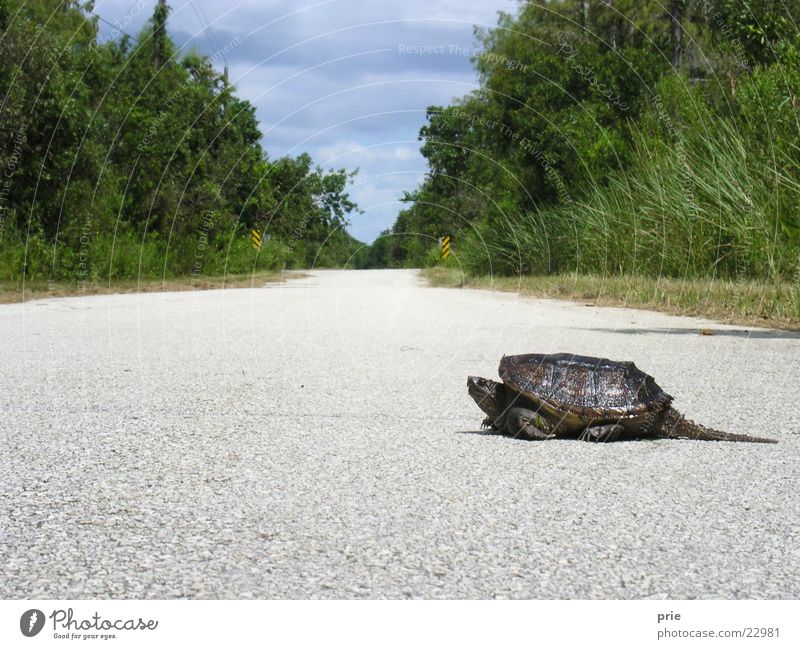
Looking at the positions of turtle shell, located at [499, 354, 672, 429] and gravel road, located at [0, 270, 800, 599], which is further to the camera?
turtle shell, located at [499, 354, 672, 429]

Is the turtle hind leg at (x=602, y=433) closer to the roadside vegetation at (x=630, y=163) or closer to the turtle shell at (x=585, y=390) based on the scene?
the turtle shell at (x=585, y=390)

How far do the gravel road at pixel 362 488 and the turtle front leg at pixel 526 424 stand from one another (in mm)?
68

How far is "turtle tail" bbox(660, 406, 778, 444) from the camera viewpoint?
470 centimetres

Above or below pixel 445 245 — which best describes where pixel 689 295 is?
below

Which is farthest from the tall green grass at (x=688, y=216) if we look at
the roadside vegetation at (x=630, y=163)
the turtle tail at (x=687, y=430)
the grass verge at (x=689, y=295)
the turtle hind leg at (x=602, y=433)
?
the turtle hind leg at (x=602, y=433)

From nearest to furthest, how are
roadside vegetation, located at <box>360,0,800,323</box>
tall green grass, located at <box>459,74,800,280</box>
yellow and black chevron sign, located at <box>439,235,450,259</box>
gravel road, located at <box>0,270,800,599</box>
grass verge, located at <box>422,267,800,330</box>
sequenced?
gravel road, located at <box>0,270,800,599</box> → grass verge, located at <box>422,267,800,330</box> → tall green grass, located at <box>459,74,800,280</box> → roadside vegetation, located at <box>360,0,800,323</box> → yellow and black chevron sign, located at <box>439,235,450,259</box>

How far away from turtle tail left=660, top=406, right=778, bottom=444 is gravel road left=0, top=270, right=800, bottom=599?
10 centimetres

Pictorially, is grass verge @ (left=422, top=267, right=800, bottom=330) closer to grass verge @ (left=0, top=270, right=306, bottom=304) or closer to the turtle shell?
the turtle shell

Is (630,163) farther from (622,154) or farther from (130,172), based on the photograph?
(130,172)

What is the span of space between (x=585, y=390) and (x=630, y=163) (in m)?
17.5

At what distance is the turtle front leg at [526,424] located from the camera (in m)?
4.73

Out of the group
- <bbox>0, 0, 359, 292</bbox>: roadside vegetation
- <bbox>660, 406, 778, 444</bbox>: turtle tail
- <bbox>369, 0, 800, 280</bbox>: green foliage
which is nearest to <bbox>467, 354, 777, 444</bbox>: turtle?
<bbox>660, 406, 778, 444</bbox>: turtle tail

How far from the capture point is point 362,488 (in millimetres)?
3691

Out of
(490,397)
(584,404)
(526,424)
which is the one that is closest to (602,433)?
(584,404)
